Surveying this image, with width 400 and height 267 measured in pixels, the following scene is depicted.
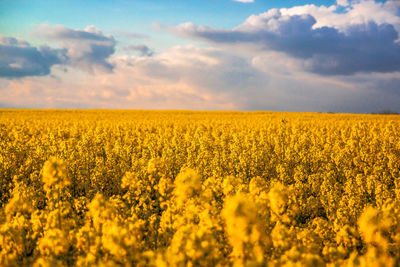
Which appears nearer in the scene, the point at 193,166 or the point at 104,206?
the point at 104,206

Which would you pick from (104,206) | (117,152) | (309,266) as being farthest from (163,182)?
(117,152)

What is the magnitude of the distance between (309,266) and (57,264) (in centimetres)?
299

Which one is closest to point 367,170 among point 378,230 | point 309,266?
point 378,230

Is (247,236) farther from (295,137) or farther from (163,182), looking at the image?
(295,137)

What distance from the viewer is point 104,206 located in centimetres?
456

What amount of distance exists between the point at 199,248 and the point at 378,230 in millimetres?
2727

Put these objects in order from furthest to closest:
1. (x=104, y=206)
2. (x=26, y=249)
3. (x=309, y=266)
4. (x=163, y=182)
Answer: (x=163, y=182) < (x=26, y=249) < (x=104, y=206) < (x=309, y=266)

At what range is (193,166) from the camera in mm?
10297

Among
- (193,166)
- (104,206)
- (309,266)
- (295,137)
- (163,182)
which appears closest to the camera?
(309,266)

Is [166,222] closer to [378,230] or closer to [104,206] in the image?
[104,206]

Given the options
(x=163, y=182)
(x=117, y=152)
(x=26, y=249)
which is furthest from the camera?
(x=117, y=152)

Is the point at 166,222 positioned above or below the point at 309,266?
below

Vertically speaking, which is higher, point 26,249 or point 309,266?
point 309,266

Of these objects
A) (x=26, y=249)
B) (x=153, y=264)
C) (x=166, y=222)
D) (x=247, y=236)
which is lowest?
(x=26, y=249)
